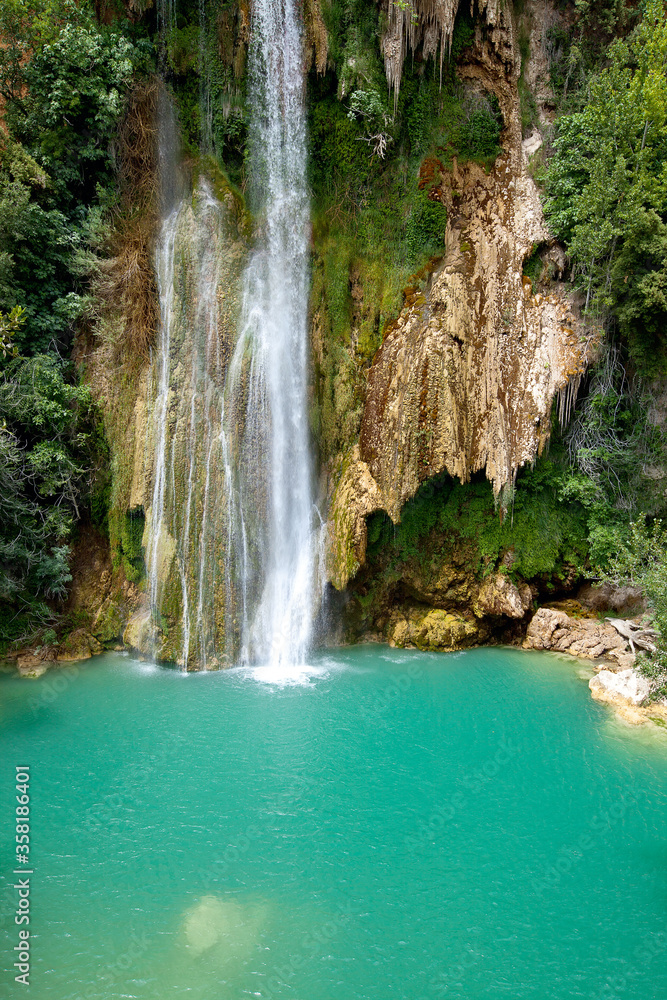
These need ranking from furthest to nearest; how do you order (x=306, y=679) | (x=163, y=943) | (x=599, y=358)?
(x=599, y=358) → (x=306, y=679) → (x=163, y=943)

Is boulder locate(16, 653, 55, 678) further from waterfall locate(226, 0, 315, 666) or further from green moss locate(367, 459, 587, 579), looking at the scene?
green moss locate(367, 459, 587, 579)

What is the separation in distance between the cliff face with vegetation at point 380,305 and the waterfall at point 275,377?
427 millimetres

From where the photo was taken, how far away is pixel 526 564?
14594 mm

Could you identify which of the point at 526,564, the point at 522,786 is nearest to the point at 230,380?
the point at 526,564

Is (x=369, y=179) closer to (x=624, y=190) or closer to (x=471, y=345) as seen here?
(x=471, y=345)

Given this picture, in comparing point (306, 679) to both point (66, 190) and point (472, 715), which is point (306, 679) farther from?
point (66, 190)

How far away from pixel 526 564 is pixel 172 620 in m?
8.03

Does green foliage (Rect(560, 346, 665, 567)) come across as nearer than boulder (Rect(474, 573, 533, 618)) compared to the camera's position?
Yes

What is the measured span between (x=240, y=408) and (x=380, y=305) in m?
4.08

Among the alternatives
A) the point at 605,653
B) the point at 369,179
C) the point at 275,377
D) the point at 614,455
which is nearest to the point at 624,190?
the point at 614,455

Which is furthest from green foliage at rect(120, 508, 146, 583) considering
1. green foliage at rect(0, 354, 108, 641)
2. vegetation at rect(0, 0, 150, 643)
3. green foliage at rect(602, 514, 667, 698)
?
green foliage at rect(602, 514, 667, 698)

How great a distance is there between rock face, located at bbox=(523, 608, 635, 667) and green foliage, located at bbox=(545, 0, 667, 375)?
18.5 feet

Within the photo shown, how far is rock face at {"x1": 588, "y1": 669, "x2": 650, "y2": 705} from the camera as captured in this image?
11766 mm

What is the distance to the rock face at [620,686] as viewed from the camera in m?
11.8
